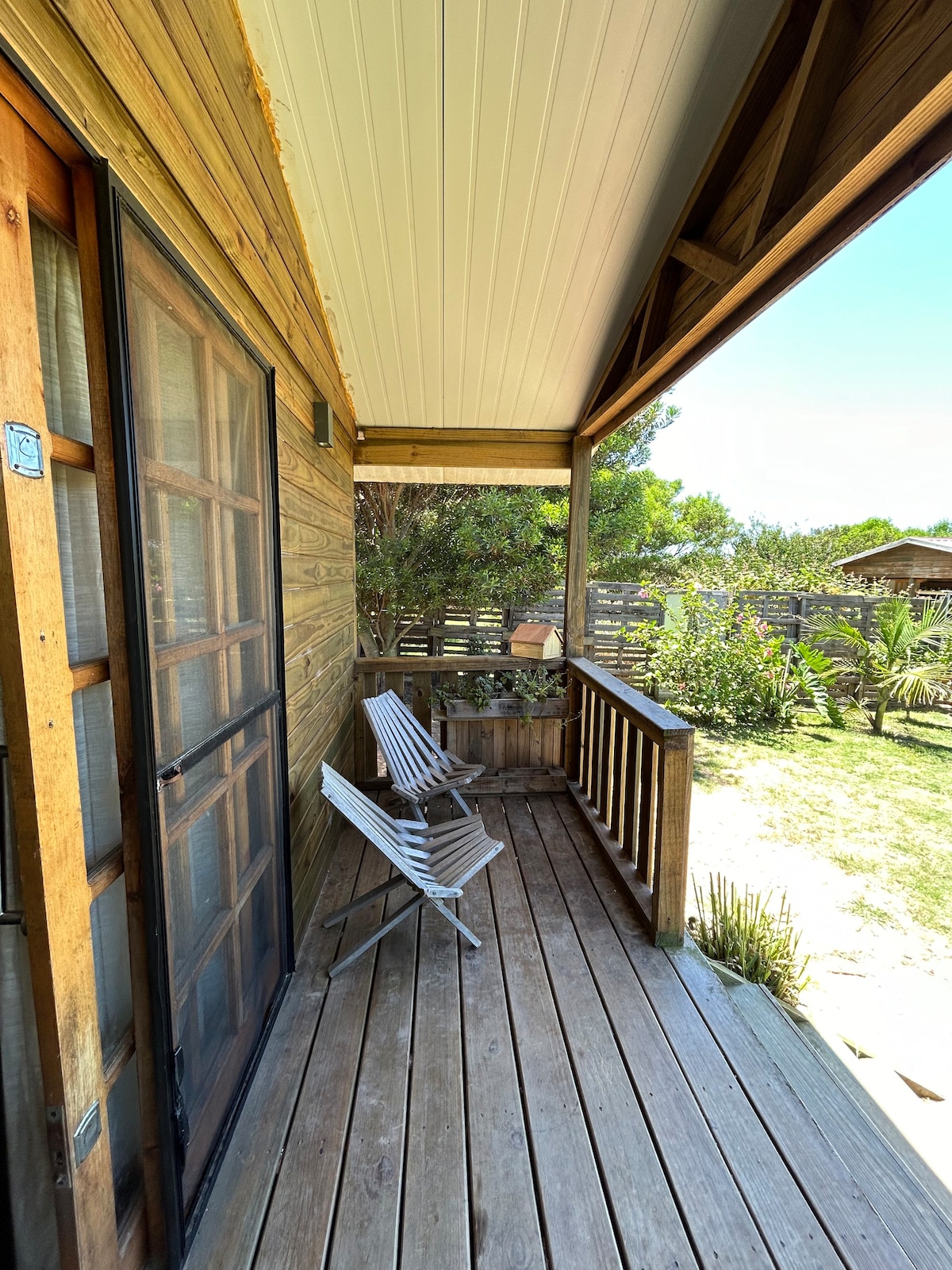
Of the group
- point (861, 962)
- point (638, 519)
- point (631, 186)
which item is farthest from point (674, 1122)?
point (638, 519)

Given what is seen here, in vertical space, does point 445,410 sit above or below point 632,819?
above

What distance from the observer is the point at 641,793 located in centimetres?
228

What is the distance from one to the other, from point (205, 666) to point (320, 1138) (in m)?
1.16

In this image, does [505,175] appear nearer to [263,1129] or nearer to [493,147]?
[493,147]

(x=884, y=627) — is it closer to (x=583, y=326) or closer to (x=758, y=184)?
(x=583, y=326)

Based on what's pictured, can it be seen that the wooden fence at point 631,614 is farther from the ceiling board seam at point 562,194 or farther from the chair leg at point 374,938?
the chair leg at point 374,938

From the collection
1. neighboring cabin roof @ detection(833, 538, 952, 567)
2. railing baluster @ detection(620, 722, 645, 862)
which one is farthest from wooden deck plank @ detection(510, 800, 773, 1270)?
neighboring cabin roof @ detection(833, 538, 952, 567)

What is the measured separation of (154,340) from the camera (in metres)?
0.97

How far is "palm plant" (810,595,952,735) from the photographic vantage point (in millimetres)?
6691

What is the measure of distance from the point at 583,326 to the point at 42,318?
228cm

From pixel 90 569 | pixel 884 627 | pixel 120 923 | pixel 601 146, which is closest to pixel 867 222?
pixel 601 146

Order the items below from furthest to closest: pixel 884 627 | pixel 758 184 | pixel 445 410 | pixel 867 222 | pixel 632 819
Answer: pixel 884 627
pixel 445 410
pixel 632 819
pixel 758 184
pixel 867 222

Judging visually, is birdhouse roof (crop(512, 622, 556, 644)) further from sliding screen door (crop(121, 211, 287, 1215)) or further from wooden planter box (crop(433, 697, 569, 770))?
sliding screen door (crop(121, 211, 287, 1215))

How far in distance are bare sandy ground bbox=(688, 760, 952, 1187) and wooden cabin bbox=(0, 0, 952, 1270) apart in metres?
0.73
